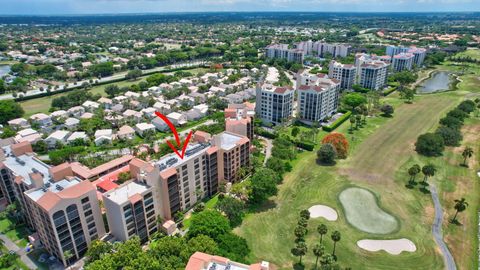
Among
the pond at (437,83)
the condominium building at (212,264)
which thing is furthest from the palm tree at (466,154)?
the pond at (437,83)

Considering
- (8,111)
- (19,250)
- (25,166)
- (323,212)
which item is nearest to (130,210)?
(19,250)

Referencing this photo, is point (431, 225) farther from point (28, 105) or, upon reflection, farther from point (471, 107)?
point (28, 105)

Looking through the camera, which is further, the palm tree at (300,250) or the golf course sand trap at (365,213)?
the golf course sand trap at (365,213)

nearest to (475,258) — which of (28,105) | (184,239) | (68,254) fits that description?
(184,239)

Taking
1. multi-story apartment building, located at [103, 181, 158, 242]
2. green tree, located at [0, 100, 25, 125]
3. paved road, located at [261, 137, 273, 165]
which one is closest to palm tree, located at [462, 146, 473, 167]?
paved road, located at [261, 137, 273, 165]

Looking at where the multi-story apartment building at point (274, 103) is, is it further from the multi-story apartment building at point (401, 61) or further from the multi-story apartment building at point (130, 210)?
the multi-story apartment building at point (401, 61)

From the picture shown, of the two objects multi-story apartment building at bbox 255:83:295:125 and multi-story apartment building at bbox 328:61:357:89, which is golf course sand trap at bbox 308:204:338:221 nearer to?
multi-story apartment building at bbox 255:83:295:125
